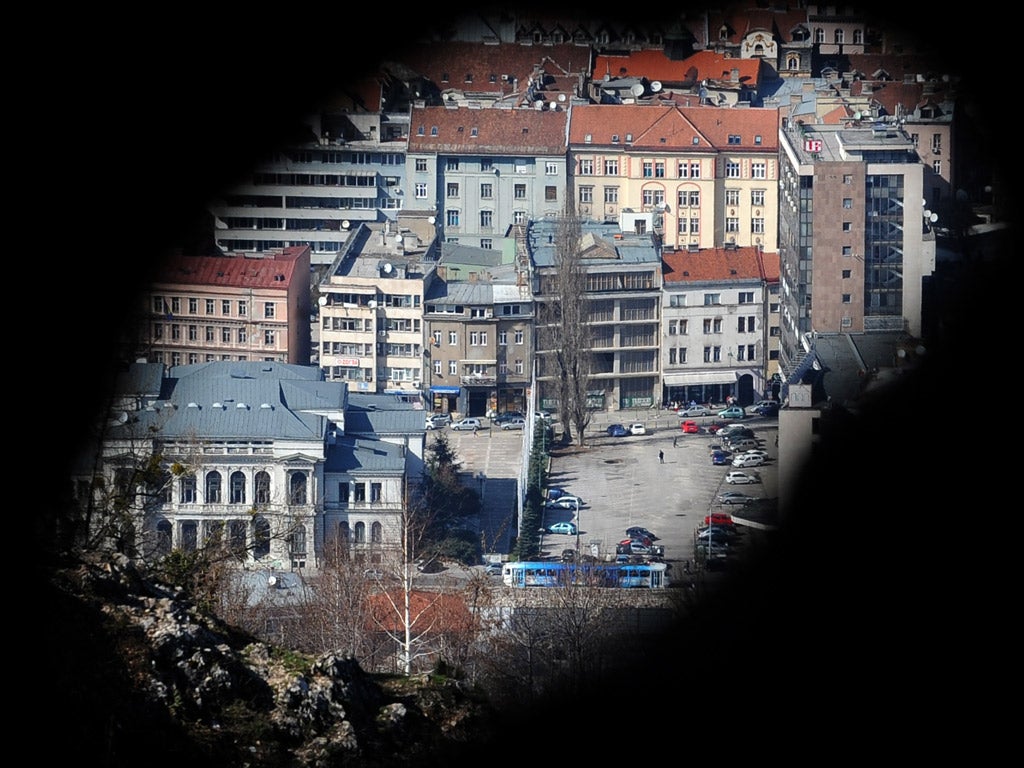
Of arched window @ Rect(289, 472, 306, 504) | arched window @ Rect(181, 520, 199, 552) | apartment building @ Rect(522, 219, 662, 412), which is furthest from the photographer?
apartment building @ Rect(522, 219, 662, 412)

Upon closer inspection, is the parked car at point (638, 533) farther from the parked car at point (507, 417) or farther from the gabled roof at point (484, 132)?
the gabled roof at point (484, 132)

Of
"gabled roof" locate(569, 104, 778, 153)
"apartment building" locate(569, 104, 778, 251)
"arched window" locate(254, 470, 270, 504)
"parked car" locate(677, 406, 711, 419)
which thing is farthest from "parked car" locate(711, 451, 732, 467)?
"gabled roof" locate(569, 104, 778, 153)

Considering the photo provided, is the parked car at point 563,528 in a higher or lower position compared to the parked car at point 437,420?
lower

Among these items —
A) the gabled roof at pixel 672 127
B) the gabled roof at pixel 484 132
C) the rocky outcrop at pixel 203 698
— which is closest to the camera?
the rocky outcrop at pixel 203 698

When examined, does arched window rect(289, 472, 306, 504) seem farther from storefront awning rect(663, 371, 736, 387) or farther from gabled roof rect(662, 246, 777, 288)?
gabled roof rect(662, 246, 777, 288)

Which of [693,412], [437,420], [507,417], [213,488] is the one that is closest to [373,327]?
[437,420]

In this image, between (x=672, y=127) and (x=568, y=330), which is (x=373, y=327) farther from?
(x=672, y=127)

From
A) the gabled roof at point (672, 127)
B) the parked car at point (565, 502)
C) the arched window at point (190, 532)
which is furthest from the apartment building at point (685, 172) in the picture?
the arched window at point (190, 532)
